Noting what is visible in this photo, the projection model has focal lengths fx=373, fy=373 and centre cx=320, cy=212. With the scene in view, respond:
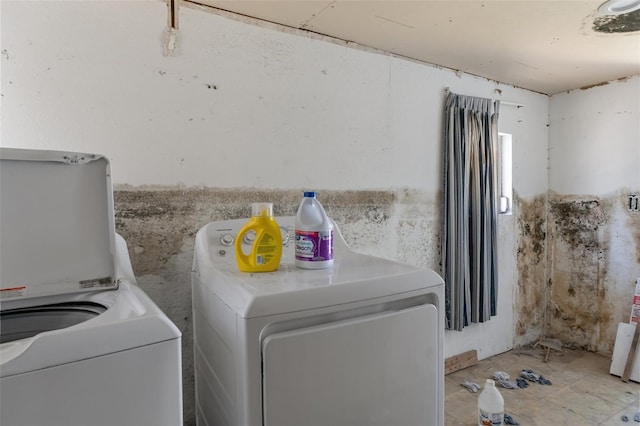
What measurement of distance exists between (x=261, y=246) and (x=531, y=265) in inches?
120

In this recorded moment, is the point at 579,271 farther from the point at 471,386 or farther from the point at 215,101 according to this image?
the point at 215,101

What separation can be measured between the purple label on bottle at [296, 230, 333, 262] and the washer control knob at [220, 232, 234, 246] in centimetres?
34

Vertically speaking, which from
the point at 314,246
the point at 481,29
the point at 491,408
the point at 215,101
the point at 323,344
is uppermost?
the point at 481,29

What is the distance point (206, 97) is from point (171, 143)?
11.4 inches

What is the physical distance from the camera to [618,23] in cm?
206

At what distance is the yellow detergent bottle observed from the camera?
4.34 ft

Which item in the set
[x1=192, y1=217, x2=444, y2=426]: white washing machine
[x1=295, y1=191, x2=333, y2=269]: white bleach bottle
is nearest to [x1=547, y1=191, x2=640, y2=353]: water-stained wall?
[x1=192, y1=217, x2=444, y2=426]: white washing machine

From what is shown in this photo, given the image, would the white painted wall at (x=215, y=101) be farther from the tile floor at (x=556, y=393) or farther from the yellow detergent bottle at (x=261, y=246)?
the yellow detergent bottle at (x=261, y=246)

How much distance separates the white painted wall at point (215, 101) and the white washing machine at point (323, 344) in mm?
655

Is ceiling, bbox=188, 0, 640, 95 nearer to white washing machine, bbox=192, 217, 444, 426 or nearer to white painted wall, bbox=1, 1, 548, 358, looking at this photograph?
white painted wall, bbox=1, 1, 548, 358

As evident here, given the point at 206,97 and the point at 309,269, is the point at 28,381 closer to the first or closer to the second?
the point at 309,269

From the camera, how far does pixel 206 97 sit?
1839 mm

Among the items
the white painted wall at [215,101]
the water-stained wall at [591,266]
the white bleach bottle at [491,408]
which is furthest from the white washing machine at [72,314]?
the water-stained wall at [591,266]

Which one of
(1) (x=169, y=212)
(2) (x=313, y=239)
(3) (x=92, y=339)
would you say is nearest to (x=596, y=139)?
(2) (x=313, y=239)
